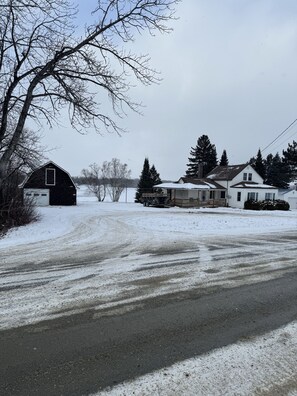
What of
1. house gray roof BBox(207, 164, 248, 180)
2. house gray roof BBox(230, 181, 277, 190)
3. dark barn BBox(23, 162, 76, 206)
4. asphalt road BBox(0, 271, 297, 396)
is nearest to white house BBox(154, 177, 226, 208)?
house gray roof BBox(207, 164, 248, 180)

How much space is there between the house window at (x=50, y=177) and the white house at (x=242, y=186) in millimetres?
23815

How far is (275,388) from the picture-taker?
8.78 ft

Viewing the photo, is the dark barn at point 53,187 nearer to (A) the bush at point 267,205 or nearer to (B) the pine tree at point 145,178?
(B) the pine tree at point 145,178

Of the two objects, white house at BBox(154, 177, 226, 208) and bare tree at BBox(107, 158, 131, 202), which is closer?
white house at BBox(154, 177, 226, 208)

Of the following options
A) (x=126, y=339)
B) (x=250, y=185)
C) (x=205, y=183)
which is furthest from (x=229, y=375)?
(x=250, y=185)

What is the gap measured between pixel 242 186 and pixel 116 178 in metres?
32.3

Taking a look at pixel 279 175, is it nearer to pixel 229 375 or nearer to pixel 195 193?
pixel 195 193

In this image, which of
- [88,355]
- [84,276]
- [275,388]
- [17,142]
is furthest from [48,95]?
[275,388]

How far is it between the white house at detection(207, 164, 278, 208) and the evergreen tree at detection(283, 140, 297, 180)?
14.8 metres

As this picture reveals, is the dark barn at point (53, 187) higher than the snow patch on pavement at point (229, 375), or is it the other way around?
the dark barn at point (53, 187)

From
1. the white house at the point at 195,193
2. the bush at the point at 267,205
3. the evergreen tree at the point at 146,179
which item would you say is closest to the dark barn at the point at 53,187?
Result: the white house at the point at 195,193

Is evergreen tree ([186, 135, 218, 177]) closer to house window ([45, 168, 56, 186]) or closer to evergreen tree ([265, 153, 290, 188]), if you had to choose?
evergreen tree ([265, 153, 290, 188])

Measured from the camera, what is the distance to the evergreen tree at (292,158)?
5797 cm

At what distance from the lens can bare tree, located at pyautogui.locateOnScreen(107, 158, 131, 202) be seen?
218 feet
